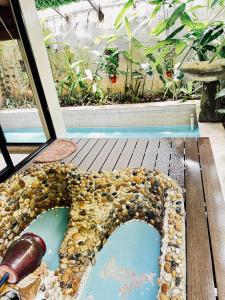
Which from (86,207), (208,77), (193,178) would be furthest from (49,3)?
(193,178)

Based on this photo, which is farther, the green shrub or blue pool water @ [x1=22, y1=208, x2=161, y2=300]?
the green shrub

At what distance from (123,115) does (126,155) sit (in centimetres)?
295

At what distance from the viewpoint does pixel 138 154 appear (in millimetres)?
3014

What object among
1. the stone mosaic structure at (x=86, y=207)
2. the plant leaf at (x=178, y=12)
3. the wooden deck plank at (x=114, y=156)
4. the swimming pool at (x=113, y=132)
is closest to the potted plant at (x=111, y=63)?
the swimming pool at (x=113, y=132)

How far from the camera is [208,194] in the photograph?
7.07 feet

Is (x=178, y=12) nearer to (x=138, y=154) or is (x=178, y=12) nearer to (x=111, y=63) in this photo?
(x=138, y=154)

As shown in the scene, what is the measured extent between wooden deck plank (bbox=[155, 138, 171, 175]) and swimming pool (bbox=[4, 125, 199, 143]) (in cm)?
215

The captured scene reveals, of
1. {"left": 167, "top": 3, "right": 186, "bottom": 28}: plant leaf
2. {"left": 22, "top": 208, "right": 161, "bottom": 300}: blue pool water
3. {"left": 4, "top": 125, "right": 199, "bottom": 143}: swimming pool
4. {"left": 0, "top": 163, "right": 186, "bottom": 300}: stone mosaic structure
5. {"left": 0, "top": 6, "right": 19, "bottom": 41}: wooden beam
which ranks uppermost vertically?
{"left": 0, "top": 6, "right": 19, "bottom": 41}: wooden beam

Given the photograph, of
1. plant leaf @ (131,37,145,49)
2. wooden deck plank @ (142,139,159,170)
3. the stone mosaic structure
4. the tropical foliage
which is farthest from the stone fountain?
plant leaf @ (131,37,145,49)

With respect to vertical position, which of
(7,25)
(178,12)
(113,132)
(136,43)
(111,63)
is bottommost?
(113,132)

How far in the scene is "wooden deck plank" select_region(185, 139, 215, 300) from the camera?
4.58 feet

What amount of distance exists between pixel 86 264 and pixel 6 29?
3.28 m

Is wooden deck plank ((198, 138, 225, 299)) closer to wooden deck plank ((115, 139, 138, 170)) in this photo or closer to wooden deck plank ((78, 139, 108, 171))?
wooden deck plank ((115, 139, 138, 170))

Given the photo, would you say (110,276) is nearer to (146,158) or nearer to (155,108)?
(146,158)
